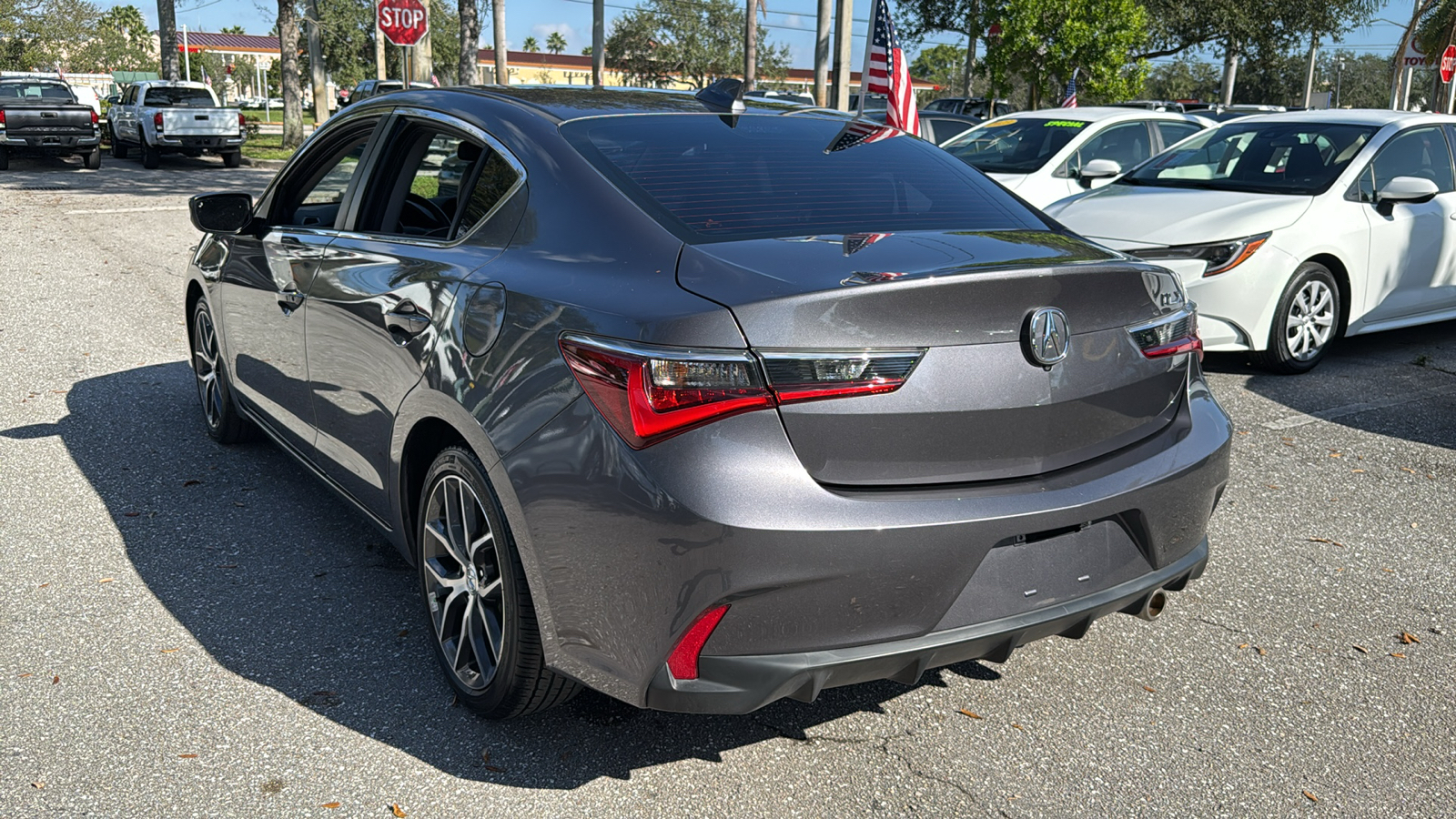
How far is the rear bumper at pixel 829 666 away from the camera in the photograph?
7.97 ft

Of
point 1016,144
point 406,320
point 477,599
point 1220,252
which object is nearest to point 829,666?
point 477,599

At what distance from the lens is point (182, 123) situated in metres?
23.2

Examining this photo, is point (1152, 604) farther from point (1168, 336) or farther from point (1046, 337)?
point (1046, 337)

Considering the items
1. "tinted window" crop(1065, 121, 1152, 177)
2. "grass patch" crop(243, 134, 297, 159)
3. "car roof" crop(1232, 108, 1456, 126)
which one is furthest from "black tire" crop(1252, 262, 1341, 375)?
"grass patch" crop(243, 134, 297, 159)

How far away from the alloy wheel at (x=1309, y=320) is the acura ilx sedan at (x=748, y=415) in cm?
450

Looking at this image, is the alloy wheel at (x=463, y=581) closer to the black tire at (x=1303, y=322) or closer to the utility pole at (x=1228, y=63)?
the black tire at (x=1303, y=322)

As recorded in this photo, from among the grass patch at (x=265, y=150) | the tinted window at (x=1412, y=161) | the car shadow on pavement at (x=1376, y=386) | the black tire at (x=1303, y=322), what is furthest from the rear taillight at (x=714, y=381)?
the grass patch at (x=265, y=150)

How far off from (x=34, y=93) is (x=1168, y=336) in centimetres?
2592

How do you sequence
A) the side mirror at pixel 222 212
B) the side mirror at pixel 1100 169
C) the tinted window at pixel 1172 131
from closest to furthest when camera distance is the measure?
the side mirror at pixel 222 212, the side mirror at pixel 1100 169, the tinted window at pixel 1172 131

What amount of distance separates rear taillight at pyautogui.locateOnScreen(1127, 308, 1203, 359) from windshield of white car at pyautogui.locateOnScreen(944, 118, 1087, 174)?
783 centimetres

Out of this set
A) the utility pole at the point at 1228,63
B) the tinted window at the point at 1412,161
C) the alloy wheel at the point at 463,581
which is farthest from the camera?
the utility pole at the point at 1228,63

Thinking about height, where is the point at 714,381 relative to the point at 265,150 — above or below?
below

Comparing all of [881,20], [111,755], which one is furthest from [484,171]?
[881,20]

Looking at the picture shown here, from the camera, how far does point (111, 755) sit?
297cm
